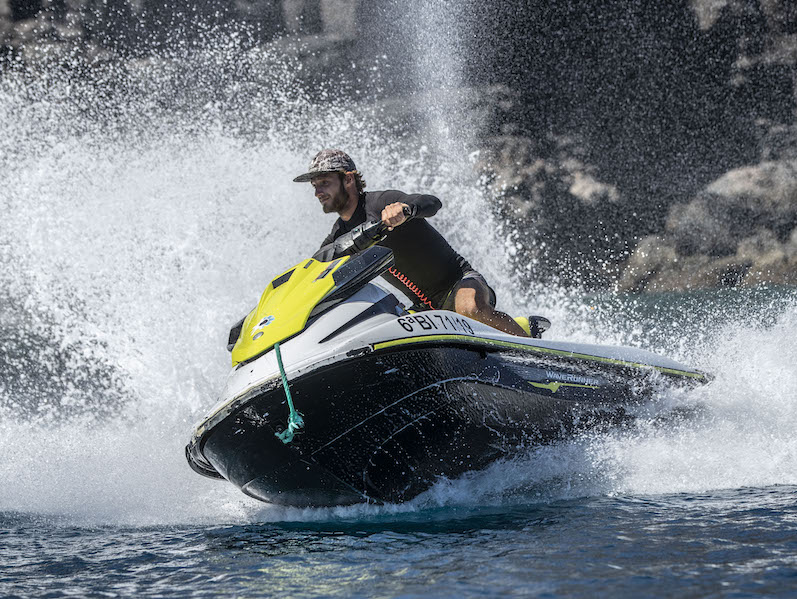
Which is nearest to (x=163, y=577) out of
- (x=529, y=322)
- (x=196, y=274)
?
(x=529, y=322)

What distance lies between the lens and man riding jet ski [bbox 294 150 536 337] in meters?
4.34

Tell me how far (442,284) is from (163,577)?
233cm

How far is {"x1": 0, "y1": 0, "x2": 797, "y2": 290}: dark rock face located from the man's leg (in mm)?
24561

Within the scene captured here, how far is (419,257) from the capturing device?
4605 millimetres

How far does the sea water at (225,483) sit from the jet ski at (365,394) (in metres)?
A: 0.18

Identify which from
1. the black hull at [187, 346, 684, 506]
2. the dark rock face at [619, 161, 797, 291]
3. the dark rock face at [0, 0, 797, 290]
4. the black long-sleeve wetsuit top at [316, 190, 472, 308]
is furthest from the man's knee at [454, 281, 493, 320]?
the dark rock face at [619, 161, 797, 291]

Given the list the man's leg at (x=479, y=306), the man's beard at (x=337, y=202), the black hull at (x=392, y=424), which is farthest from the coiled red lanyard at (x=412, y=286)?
the black hull at (x=392, y=424)

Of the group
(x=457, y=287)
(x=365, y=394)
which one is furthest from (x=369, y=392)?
(x=457, y=287)

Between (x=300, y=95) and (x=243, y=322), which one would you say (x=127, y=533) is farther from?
(x=300, y=95)

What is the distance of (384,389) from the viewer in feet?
11.0

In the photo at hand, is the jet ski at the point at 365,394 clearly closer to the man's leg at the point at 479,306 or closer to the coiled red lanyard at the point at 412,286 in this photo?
the man's leg at the point at 479,306

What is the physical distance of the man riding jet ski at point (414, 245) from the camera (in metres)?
4.34

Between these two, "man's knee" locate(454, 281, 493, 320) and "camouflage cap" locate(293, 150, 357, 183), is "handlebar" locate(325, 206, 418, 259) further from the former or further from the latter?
"man's knee" locate(454, 281, 493, 320)

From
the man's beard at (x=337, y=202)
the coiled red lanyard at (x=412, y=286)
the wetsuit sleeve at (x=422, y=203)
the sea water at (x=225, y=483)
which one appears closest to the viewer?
the sea water at (x=225, y=483)
